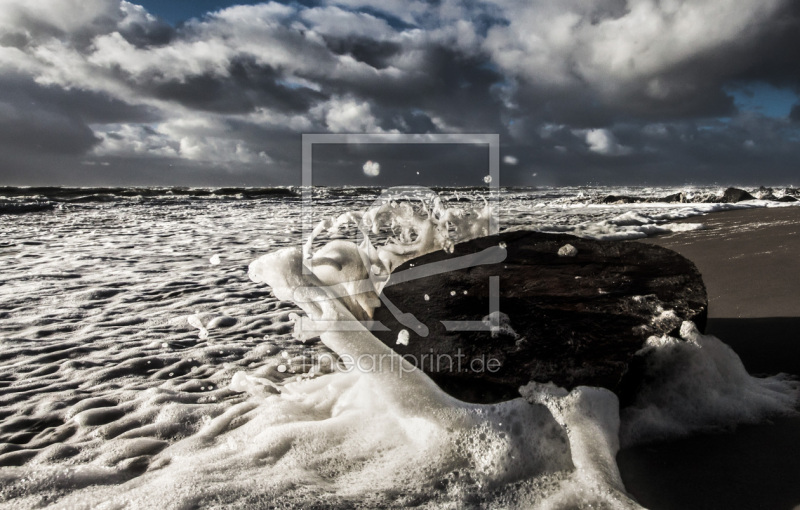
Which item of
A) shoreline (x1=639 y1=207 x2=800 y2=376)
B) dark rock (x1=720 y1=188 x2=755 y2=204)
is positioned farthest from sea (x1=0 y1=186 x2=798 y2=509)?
dark rock (x1=720 y1=188 x2=755 y2=204)

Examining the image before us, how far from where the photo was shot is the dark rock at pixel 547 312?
196cm

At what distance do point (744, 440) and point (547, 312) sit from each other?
2.99 feet

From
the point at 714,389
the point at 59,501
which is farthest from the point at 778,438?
the point at 59,501

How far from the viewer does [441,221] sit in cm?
336

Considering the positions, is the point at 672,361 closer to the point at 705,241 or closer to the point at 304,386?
the point at 304,386

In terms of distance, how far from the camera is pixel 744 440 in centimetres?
177

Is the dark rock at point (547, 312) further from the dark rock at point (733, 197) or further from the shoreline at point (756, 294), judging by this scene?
the dark rock at point (733, 197)

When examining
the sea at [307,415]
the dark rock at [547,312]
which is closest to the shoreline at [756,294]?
the sea at [307,415]

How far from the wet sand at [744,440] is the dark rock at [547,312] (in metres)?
0.34

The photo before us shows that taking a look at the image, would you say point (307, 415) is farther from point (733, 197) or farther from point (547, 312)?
point (733, 197)

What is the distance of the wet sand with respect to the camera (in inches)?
58.7

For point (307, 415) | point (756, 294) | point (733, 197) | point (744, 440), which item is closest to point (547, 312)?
point (744, 440)

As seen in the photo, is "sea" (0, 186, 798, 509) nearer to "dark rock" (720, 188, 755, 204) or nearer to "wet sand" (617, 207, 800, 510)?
"wet sand" (617, 207, 800, 510)

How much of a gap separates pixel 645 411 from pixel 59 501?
2.29 meters
